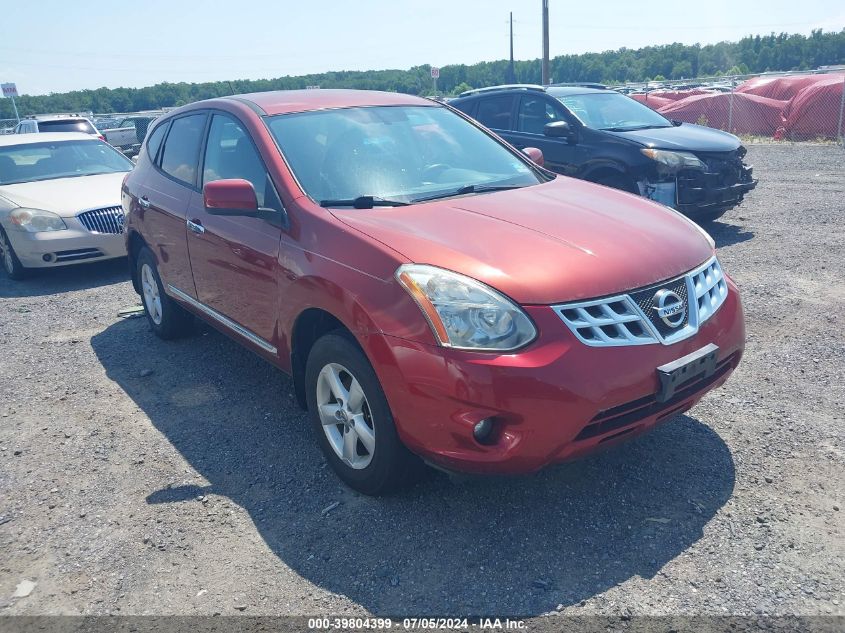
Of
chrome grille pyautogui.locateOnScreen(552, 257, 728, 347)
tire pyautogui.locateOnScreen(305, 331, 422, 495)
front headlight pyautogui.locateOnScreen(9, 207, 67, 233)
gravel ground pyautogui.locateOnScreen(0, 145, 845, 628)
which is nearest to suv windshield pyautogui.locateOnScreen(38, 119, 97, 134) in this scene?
front headlight pyautogui.locateOnScreen(9, 207, 67, 233)

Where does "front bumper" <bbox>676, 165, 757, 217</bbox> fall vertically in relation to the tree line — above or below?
below

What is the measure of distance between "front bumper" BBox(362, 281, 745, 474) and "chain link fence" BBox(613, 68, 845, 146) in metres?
16.6

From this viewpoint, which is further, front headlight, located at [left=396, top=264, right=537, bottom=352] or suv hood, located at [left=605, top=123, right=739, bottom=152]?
suv hood, located at [left=605, top=123, right=739, bottom=152]

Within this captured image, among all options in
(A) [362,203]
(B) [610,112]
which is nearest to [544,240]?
(A) [362,203]

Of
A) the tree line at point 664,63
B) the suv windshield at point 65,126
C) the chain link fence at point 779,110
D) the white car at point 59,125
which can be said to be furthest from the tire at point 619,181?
the tree line at point 664,63

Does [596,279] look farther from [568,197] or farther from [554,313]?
[568,197]

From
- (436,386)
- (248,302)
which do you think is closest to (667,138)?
(248,302)

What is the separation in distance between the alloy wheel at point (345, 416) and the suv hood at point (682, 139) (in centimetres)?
568

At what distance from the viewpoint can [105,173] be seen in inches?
364

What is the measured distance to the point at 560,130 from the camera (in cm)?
830

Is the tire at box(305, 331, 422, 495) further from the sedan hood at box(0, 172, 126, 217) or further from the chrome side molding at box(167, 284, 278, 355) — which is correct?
the sedan hood at box(0, 172, 126, 217)

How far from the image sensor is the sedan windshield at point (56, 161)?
29.5 feet

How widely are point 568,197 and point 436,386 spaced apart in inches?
63.5

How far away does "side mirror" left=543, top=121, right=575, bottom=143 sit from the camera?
8.17 meters
